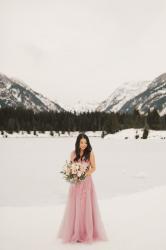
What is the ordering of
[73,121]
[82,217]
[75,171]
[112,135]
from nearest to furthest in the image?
[75,171] → [82,217] → [112,135] → [73,121]

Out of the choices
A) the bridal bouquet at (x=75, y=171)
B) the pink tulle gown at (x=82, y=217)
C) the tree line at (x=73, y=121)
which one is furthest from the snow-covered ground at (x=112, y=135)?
the bridal bouquet at (x=75, y=171)

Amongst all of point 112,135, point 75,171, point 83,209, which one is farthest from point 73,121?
point 75,171

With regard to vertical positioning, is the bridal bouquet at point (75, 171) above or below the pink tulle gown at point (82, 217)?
above

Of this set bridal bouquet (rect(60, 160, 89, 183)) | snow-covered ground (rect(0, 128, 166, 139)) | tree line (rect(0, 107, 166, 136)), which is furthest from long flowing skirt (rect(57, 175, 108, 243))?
tree line (rect(0, 107, 166, 136))

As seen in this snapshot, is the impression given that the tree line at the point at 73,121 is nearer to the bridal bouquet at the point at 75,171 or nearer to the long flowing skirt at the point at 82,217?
the long flowing skirt at the point at 82,217

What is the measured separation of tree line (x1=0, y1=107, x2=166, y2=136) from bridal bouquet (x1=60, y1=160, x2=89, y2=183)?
324 ft

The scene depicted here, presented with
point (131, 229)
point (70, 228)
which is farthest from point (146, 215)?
point (70, 228)

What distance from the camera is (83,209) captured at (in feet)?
24.6

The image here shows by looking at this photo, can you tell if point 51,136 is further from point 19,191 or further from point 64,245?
point 64,245

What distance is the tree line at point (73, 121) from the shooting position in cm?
11044

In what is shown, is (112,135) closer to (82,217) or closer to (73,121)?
(73,121)

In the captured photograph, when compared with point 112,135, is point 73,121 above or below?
above

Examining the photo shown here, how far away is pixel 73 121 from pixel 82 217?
112 meters

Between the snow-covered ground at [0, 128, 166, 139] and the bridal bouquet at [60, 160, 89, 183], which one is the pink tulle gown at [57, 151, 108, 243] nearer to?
the bridal bouquet at [60, 160, 89, 183]
